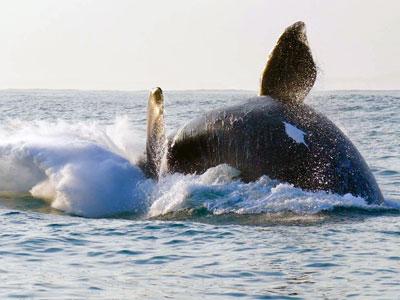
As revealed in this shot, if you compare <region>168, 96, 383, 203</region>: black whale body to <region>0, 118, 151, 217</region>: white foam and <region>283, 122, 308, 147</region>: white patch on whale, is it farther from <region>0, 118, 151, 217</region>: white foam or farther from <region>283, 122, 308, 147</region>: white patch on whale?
<region>0, 118, 151, 217</region>: white foam

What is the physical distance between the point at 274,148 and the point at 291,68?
1412 mm

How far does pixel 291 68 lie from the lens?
48.4 ft

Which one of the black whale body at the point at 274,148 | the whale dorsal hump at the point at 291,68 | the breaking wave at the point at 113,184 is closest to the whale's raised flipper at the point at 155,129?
the black whale body at the point at 274,148

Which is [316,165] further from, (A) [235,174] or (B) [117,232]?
(B) [117,232]

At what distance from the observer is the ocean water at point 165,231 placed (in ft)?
31.4

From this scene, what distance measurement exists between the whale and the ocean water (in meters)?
0.23

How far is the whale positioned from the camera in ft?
45.2

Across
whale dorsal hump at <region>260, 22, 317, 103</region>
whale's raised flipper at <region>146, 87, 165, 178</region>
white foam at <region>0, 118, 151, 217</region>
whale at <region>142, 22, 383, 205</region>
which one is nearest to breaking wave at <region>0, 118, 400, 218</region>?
white foam at <region>0, 118, 151, 217</region>

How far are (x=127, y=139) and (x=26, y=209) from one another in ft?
13.9

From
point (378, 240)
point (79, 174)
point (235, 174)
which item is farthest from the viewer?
point (79, 174)

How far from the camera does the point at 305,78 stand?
1478 centimetres

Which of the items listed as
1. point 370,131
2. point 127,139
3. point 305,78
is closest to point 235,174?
point 305,78

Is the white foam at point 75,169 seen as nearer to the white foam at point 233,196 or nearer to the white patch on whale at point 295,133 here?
the white foam at point 233,196

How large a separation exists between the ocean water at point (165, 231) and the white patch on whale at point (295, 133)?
0.70m
